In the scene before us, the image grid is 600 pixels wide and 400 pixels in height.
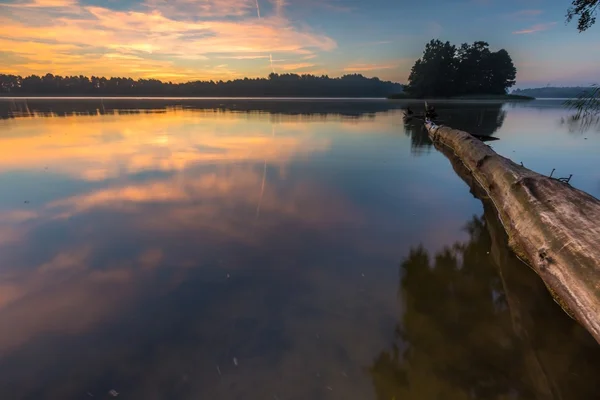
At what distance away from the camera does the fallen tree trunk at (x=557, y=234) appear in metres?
3.37

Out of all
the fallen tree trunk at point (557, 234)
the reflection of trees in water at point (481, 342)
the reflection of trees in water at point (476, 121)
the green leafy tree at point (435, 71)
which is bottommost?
the reflection of trees in water at point (481, 342)

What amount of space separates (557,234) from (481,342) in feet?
7.30

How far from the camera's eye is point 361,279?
4.32 m

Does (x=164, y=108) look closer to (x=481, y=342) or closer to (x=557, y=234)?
(x=557, y=234)

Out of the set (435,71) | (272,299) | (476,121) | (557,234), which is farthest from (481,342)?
(435,71)

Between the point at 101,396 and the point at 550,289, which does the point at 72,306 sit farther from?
the point at 550,289

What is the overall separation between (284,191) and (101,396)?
5909 millimetres

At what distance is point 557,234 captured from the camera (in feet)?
13.9

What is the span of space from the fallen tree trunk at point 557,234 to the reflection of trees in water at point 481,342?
309 mm

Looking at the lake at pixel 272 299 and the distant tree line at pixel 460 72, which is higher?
the distant tree line at pixel 460 72

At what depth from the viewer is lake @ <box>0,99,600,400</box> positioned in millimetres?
2840

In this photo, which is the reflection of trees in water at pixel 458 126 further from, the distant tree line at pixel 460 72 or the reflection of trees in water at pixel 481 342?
the distant tree line at pixel 460 72

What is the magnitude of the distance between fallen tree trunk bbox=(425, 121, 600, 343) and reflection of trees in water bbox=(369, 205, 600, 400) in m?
0.31

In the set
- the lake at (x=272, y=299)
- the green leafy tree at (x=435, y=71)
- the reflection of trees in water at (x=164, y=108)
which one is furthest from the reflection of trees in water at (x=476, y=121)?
the green leafy tree at (x=435, y=71)
